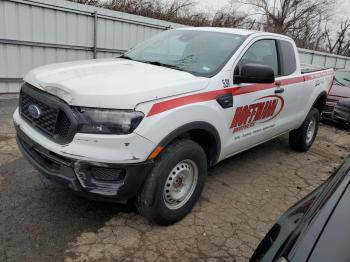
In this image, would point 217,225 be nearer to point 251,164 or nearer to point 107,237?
point 107,237

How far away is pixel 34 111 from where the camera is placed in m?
3.10

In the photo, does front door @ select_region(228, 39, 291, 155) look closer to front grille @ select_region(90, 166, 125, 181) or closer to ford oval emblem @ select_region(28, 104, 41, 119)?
front grille @ select_region(90, 166, 125, 181)

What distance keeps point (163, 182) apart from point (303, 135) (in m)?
3.53

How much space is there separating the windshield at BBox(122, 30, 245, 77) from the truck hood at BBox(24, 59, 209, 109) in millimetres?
254

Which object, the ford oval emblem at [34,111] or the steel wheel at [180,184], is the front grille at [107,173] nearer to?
the steel wheel at [180,184]

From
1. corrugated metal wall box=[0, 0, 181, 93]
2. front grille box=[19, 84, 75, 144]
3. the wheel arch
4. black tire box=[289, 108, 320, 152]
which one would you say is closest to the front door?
black tire box=[289, 108, 320, 152]

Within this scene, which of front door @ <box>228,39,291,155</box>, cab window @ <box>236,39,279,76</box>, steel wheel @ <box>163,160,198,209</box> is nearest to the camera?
steel wheel @ <box>163,160,198,209</box>

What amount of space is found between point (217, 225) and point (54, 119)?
181 centimetres

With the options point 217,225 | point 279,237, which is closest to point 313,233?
point 279,237

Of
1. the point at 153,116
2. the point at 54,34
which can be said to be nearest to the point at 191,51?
the point at 153,116

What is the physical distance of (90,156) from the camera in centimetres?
268

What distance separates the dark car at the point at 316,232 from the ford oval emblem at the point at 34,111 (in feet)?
7.00

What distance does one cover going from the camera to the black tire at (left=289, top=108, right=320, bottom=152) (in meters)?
5.66

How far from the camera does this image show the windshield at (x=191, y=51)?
12.1ft
